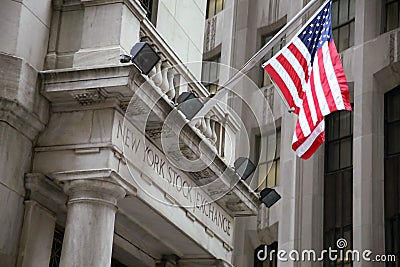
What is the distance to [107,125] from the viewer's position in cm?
1542

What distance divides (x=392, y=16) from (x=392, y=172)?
6581 mm

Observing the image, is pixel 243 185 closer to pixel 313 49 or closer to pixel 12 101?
pixel 313 49

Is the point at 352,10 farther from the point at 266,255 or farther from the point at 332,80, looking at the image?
the point at 332,80

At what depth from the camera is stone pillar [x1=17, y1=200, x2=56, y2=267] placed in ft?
50.3

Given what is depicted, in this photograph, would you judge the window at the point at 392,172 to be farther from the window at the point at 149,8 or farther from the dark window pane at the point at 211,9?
the window at the point at 149,8

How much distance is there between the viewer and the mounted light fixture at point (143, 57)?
15.2 m

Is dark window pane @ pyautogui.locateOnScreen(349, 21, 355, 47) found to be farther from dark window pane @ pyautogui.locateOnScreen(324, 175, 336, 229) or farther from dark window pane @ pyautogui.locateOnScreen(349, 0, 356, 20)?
dark window pane @ pyautogui.locateOnScreen(324, 175, 336, 229)

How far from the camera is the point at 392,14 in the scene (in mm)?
39281

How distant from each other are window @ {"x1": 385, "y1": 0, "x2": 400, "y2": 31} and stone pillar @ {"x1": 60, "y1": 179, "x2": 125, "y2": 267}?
2579 centimetres

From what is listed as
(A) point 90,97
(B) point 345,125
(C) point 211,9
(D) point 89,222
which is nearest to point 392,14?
(B) point 345,125

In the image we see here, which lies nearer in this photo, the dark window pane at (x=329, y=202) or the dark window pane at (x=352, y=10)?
the dark window pane at (x=329, y=202)

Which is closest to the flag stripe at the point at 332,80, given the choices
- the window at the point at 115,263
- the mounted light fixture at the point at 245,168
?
the mounted light fixture at the point at 245,168

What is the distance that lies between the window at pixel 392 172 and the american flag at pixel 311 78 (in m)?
19.8

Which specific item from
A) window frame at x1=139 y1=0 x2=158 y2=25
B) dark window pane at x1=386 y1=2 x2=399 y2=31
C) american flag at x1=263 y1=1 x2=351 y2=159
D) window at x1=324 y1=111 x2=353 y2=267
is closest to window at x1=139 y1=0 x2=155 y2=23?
window frame at x1=139 y1=0 x2=158 y2=25
